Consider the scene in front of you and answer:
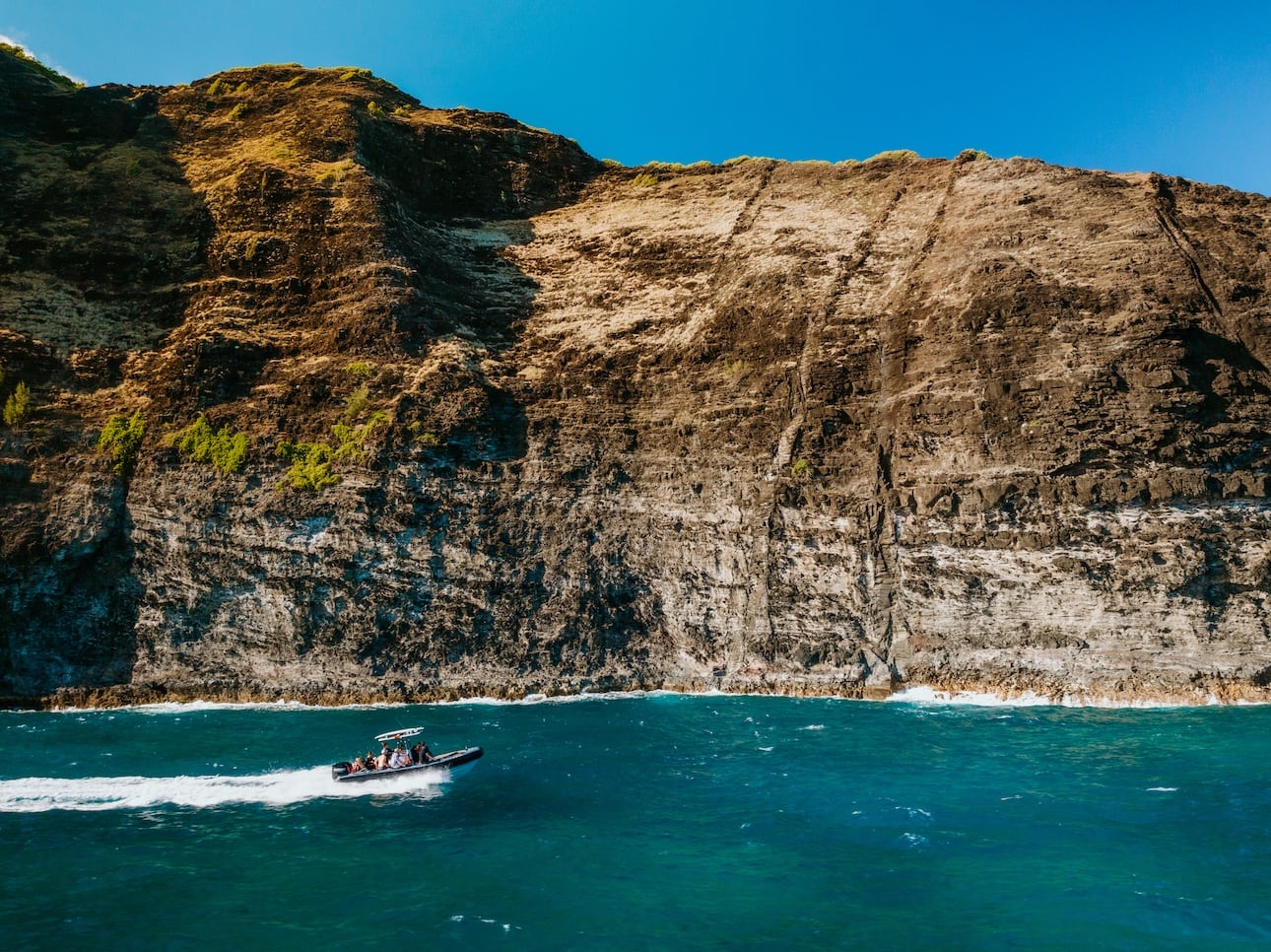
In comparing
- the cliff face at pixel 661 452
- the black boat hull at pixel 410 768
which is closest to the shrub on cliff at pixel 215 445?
the cliff face at pixel 661 452

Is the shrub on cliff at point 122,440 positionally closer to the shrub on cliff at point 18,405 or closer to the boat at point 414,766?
the shrub on cliff at point 18,405

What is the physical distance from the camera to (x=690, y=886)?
56.9 feet

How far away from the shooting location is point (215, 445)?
42.8 meters

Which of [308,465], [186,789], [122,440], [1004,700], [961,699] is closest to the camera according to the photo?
[186,789]

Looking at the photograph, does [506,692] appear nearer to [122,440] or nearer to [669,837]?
[669,837]

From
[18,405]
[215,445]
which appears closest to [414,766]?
[215,445]

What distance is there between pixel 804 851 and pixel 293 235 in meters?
48.3

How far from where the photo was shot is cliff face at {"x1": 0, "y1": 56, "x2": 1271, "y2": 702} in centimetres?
3578

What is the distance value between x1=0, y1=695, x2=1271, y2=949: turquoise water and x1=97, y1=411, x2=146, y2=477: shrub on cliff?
1485 cm

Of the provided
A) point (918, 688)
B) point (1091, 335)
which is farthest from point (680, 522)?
point (1091, 335)

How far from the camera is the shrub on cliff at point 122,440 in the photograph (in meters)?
42.2

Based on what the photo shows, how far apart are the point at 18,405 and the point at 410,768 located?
108 ft

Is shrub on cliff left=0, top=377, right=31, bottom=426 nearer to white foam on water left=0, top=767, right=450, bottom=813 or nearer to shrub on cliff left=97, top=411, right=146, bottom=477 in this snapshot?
shrub on cliff left=97, top=411, right=146, bottom=477

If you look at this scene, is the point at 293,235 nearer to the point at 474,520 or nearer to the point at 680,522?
the point at 474,520
